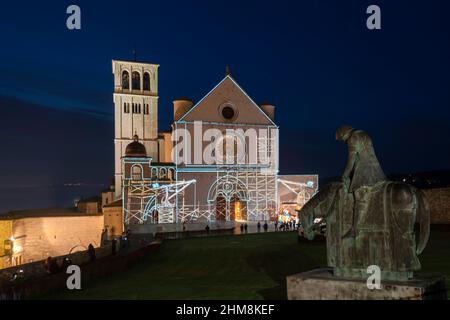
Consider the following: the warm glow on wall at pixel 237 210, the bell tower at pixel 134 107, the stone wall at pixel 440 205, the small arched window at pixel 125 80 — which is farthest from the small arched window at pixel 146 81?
the stone wall at pixel 440 205

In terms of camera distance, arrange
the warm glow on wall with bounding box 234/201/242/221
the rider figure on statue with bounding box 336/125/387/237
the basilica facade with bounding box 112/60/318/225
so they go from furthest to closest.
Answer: the warm glow on wall with bounding box 234/201/242/221 < the basilica facade with bounding box 112/60/318/225 < the rider figure on statue with bounding box 336/125/387/237

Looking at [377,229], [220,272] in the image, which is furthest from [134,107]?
[377,229]

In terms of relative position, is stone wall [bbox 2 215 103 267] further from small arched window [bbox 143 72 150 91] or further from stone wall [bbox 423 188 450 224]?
stone wall [bbox 423 188 450 224]

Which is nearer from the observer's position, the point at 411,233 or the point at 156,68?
the point at 411,233

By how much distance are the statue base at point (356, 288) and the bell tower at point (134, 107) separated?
45005 millimetres

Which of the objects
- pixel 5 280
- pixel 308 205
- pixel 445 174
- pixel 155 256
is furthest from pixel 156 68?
pixel 445 174

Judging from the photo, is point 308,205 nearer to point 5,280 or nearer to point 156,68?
point 5,280

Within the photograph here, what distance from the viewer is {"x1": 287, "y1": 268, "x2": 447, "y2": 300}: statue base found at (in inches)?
221

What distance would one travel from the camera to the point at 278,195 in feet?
159

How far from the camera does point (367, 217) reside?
623cm

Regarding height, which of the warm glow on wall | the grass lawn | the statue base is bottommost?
the warm glow on wall

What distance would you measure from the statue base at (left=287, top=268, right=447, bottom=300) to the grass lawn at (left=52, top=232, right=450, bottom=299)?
7.35 feet

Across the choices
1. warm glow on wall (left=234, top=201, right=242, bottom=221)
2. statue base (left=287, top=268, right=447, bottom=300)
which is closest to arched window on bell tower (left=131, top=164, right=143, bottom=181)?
warm glow on wall (left=234, top=201, right=242, bottom=221)

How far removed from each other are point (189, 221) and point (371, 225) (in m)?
38.0
